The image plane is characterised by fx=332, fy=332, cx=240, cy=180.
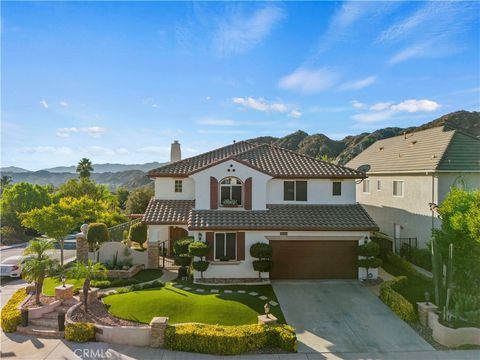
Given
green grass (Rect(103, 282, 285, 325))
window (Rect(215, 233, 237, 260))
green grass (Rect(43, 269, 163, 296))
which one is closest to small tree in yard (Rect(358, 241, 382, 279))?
green grass (Rect(103, 282, 285, 325))

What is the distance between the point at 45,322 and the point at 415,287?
57.9 ft

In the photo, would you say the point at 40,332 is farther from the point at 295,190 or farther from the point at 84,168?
the point at 84,168

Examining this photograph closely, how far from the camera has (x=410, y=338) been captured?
12.4 metres

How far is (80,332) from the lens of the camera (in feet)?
39.6

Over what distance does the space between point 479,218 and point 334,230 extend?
7262mm

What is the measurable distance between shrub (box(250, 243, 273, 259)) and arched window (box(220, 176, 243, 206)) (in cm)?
314

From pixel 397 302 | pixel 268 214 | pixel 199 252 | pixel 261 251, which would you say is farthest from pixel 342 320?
pixel 199 252

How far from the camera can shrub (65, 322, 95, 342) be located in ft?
39.5

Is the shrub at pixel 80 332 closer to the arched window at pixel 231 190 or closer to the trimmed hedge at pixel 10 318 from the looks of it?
the trimmed hedge at pixel 10 318

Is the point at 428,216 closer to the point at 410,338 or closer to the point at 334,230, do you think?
the point at 334,230

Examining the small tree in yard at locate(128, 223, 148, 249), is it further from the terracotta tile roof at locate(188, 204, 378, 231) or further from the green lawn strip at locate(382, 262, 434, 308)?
the green lawn strip at locate(382, 262, 434, 308)

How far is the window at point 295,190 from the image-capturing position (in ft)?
69.3

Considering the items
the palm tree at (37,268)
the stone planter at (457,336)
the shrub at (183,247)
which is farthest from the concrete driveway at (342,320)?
the palm tree at (37,268)

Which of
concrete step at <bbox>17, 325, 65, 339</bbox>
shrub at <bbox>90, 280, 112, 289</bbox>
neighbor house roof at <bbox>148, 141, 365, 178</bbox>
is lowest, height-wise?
concrete step at <bbox>17, 325, 65, 339</bbox>
